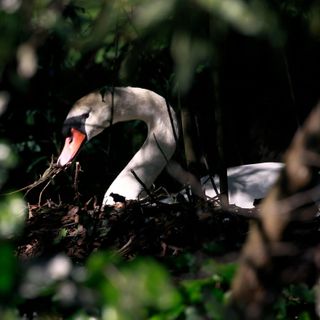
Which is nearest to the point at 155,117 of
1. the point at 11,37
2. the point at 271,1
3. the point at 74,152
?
the point at 74,152

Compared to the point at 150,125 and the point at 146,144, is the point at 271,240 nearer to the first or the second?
the point at 146,144

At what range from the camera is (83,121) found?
17.9ft

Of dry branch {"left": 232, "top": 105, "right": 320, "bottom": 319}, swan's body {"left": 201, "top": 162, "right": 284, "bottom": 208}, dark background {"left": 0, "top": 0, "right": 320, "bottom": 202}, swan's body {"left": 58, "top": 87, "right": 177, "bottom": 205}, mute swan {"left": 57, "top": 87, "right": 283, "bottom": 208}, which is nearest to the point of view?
dry branch {"left": 232, "top": 105, "right": 320, "bottom": 319}

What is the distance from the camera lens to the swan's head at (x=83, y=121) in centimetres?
539

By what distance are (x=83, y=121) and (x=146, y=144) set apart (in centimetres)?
40

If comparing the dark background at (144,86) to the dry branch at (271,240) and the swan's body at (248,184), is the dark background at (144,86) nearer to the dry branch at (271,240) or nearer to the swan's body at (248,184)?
the swan's body at (248,184)

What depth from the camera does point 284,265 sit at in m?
1.95

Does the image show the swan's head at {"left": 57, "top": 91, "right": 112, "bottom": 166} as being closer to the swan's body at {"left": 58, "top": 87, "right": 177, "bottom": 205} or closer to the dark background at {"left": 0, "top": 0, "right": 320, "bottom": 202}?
the swan's body at {"left": 58, "top": 87, "right": 177, "bottom": 205}

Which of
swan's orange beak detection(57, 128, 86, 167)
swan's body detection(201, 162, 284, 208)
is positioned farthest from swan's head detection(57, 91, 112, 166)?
swan's body detection(201, 162, 284, 208)

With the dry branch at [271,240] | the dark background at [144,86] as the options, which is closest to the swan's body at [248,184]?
the dark background at [144,86]

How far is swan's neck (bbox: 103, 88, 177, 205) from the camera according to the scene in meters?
5.41

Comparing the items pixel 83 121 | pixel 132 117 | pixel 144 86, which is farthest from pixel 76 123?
pixel 144 86

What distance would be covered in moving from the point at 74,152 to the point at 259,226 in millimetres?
3670

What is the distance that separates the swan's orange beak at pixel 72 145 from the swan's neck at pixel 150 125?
10.0 inches
